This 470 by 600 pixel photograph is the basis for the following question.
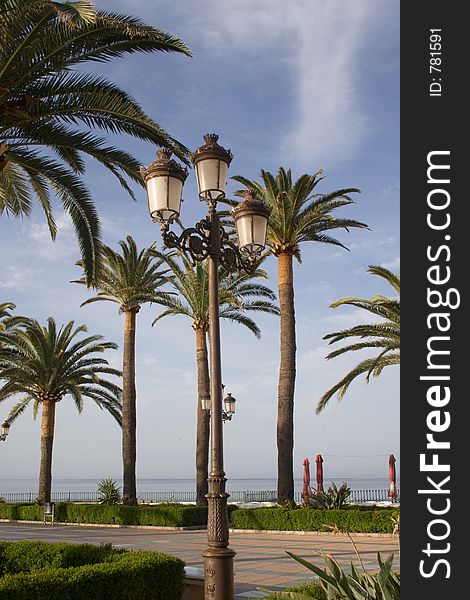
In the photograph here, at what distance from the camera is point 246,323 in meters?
32.1

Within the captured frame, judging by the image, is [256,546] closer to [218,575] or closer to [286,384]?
[286,384]

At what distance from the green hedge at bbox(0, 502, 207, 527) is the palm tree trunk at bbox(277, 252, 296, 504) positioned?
354 centimetres

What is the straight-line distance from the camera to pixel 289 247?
24406mm

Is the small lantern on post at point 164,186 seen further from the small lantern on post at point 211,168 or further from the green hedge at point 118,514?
the green hedge at point 118,514

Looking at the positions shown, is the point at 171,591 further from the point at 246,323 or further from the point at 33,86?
Answer: the point at 246,323

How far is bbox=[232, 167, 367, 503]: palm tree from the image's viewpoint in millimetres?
23875

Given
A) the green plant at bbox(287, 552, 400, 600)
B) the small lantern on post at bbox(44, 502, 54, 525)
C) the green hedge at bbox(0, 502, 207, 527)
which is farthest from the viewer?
the small lantern on post at bbox(44, 502, 54, 525)

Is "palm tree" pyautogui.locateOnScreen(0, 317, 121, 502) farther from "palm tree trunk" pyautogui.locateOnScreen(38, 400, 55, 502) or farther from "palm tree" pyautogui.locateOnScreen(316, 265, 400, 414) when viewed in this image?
"palm tree" pyautogui.locateOnScreen(316, 265, 400, 414)

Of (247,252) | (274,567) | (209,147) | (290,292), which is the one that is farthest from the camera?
(290,292)

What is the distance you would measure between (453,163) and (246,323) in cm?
2922

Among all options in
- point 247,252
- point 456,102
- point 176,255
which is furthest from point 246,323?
point 456,102

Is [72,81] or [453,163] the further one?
[72,81]

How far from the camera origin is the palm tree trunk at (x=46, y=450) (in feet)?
111

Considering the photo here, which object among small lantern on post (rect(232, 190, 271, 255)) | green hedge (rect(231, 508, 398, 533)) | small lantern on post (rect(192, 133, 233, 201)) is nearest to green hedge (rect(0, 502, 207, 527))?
green hedge (rect(231, 508, 398, 533))
